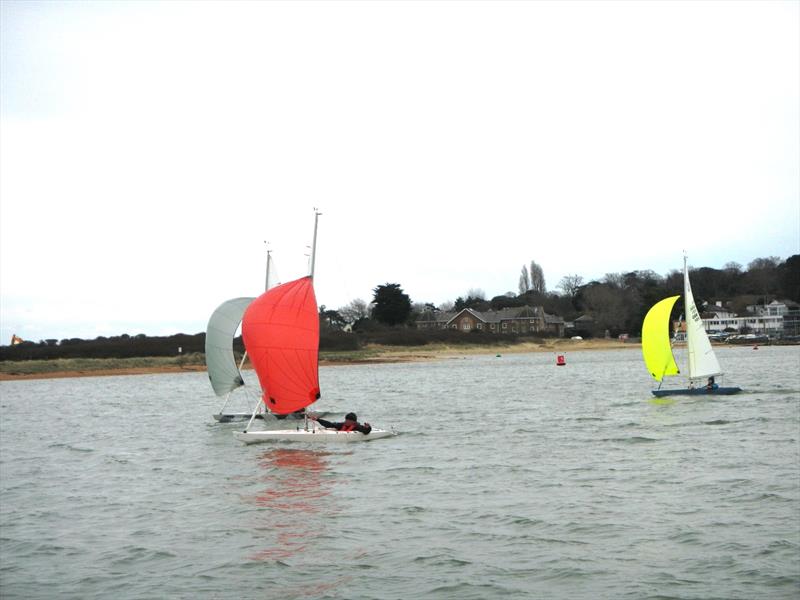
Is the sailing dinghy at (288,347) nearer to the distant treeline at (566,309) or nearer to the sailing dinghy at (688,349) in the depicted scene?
the sailing dinghy at (688,349)

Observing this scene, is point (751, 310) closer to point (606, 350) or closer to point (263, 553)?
point (606, 350)

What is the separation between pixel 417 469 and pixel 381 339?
86.8 m

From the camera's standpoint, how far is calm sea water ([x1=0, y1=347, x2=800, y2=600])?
490 inches

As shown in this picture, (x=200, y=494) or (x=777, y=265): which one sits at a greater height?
(x=777, y=265)

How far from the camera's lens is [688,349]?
121 feet

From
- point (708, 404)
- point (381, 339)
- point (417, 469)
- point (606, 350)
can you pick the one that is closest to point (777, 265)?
point (606, 350)

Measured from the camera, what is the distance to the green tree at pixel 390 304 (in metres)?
123

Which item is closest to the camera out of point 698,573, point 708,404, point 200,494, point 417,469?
point 698,573

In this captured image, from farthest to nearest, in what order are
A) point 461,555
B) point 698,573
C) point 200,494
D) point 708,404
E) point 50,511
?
point 708,404 → point 200,494 → point 50,511 → point 461,555 → point 698,573

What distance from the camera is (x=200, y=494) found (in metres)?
19.5

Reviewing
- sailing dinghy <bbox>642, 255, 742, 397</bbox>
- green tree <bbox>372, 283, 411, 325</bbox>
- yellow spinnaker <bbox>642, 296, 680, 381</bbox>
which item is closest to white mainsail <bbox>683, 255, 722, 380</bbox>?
sailing dinghy <bbox>642, 255, 742, 397</bbox>

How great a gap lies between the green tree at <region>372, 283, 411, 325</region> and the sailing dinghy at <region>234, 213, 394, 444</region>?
3819 inches

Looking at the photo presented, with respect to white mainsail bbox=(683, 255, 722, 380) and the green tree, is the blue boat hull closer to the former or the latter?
white mainsail bbox=(683, 255, 722, 380)

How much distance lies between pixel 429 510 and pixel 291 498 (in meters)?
3.24
